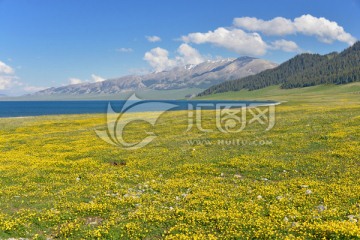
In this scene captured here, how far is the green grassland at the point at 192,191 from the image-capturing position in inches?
552

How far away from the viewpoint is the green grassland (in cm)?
1403

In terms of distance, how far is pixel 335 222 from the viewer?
13305 mm

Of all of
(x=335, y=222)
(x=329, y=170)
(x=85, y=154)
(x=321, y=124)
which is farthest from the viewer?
(x=321, y=124)

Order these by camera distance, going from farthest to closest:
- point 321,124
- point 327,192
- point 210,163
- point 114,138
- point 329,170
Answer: point 114,138, point 321,124, point 210,163, point 329,170, point 327,192

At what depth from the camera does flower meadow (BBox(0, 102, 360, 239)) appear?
552 inches

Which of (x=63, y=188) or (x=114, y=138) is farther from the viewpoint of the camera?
(x=114, y=138)

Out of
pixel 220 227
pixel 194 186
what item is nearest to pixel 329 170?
pixel 194 186

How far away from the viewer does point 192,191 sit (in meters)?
19.5

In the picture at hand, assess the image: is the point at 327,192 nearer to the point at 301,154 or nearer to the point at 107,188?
the point at 301,154

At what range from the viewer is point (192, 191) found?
64.0ft

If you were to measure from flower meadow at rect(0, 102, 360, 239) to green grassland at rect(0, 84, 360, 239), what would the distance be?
0.19ft

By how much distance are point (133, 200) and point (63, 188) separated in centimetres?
631

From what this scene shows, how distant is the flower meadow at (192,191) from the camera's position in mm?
14023

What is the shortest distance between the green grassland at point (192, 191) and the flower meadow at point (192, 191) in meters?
0.06
